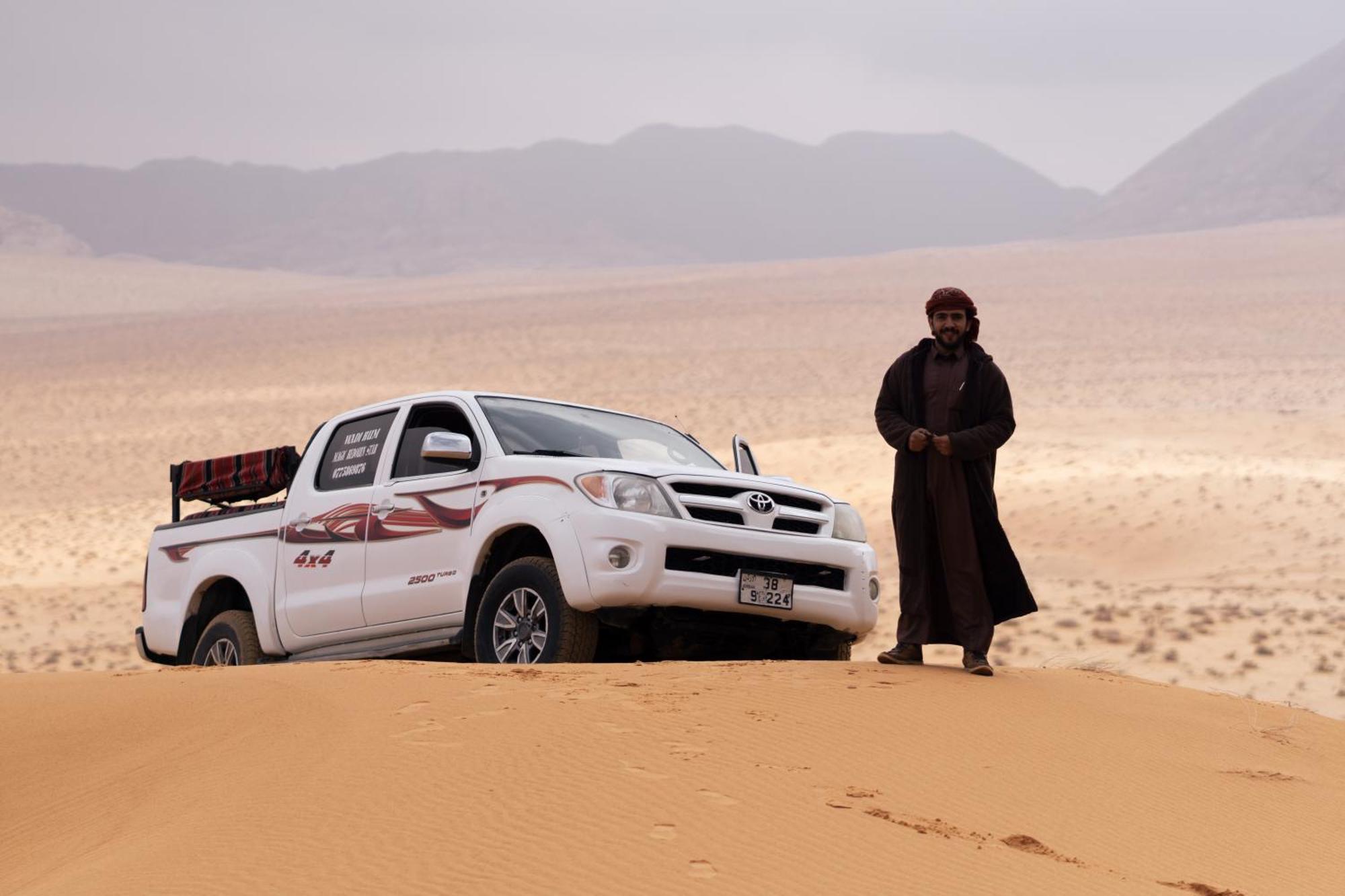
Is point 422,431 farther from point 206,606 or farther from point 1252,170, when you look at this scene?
point 1252,170

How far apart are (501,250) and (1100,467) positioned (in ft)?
498

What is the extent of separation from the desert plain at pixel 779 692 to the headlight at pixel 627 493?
959mm

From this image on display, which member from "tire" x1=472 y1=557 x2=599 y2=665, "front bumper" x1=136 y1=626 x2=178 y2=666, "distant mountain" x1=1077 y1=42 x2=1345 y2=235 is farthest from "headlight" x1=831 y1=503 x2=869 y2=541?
"distant mountain" x1=1077 y1=42 x2=1345 y2=235

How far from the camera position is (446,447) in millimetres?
8781

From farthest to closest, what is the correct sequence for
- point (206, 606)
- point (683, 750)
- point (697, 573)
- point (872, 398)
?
point (872, 398)
point (206, 606)
point (697, 573)
point (683, 750)

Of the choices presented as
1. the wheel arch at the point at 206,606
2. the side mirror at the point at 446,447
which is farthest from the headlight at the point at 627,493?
the wheel arch at the point at 206,606

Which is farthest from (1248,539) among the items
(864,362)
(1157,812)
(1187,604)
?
(864,362)

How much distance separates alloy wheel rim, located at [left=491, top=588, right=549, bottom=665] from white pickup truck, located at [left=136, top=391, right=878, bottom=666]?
0.04 feet

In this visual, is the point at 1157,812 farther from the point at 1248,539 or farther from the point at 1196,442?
the point at 1196,442

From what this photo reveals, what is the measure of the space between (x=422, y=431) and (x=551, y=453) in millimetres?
1064

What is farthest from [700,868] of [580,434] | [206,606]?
[206,606]

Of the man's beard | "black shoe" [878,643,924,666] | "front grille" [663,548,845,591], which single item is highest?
the man's beard

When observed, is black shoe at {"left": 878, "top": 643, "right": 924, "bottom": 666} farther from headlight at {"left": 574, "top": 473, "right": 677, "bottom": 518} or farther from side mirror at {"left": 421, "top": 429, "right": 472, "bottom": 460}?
side mirror at {"left": 421, "top": 429, "right": 472, "bottom": 460}

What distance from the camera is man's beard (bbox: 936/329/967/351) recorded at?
859cm
